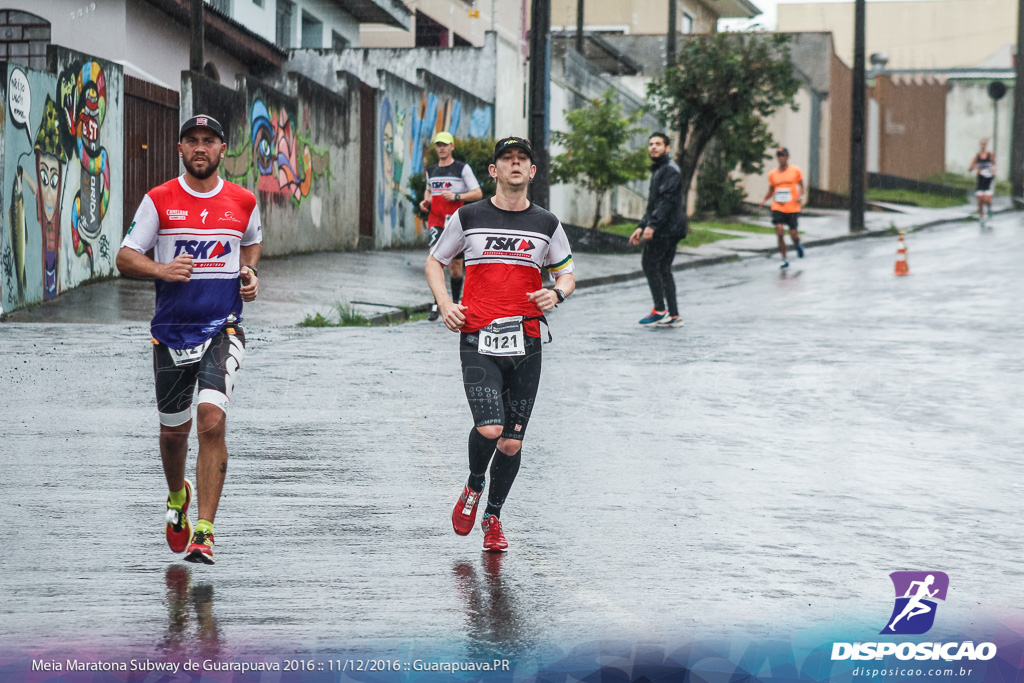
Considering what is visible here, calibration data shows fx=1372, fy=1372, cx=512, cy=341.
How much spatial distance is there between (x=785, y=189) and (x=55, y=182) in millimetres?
11870

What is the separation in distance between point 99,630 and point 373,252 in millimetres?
19129

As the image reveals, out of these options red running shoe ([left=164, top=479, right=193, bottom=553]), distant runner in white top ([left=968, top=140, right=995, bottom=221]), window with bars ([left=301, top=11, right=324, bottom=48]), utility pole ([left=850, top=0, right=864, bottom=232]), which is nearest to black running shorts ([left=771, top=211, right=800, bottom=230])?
utility pole ([left=850, top=0, right=864, bottom=232])

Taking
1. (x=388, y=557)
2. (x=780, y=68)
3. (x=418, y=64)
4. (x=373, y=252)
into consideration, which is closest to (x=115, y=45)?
(x=373, y=252)

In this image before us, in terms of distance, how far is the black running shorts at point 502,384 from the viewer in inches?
226

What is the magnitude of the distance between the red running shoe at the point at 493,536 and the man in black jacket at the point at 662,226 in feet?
25.5

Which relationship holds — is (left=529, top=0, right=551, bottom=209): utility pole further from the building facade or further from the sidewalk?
the building facade

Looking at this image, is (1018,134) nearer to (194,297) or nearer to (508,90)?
(508,90)

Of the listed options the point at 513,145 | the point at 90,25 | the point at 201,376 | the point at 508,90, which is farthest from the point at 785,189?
the point at 201,376

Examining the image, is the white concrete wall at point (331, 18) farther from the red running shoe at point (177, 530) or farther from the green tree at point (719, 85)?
the red running shoe at point (177, 530)

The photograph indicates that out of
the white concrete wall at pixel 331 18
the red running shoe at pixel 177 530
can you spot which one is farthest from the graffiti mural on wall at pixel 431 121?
the red running shoe at pixel 177 530

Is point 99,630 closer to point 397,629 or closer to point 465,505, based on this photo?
point 397,629

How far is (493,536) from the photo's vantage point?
5.73m

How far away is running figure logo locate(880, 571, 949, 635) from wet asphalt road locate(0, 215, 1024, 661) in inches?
2.8

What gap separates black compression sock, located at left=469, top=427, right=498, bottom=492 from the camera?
5.83 meters
